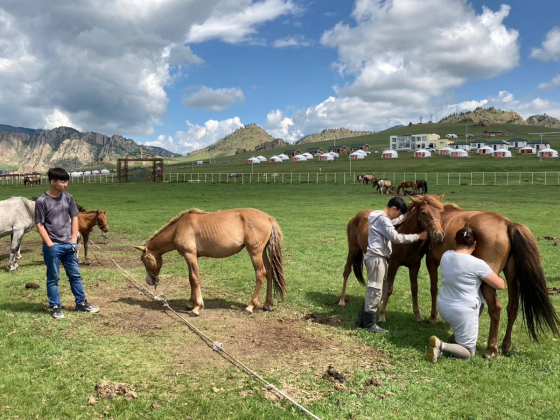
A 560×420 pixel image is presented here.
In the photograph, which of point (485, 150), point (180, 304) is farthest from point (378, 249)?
point (485, 150)

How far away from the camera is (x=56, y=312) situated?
293 inches

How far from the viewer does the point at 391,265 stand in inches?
296

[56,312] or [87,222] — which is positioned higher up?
[87,222]

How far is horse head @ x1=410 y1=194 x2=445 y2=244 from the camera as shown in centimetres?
641

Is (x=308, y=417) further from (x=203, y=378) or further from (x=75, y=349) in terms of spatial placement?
(x=75, y=349)

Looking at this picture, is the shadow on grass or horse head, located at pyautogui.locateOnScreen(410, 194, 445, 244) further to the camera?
the shadow on grass

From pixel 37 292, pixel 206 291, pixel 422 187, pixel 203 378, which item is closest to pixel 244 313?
pixel 206 291

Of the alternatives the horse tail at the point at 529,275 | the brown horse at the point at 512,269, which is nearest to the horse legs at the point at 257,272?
the brown horse at the point at 512,269

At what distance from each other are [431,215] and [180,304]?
5.53 meters

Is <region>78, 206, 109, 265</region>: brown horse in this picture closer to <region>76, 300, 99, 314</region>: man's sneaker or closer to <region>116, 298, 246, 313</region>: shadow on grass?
<region>116, 298, 246, 313</region>: shadow on grass

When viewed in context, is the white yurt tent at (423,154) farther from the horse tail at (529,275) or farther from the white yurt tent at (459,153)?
the horse tail at (529,275)

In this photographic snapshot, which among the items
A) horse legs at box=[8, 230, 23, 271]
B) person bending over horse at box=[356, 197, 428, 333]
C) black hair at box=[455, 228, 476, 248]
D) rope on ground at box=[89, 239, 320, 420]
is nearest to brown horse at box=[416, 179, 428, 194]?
person bending over horse at box=[356, 197, 428, 333]

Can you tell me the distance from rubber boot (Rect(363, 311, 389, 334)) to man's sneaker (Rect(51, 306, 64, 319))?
5728mm

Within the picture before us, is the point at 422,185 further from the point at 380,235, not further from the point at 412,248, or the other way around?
the point at 380,235
